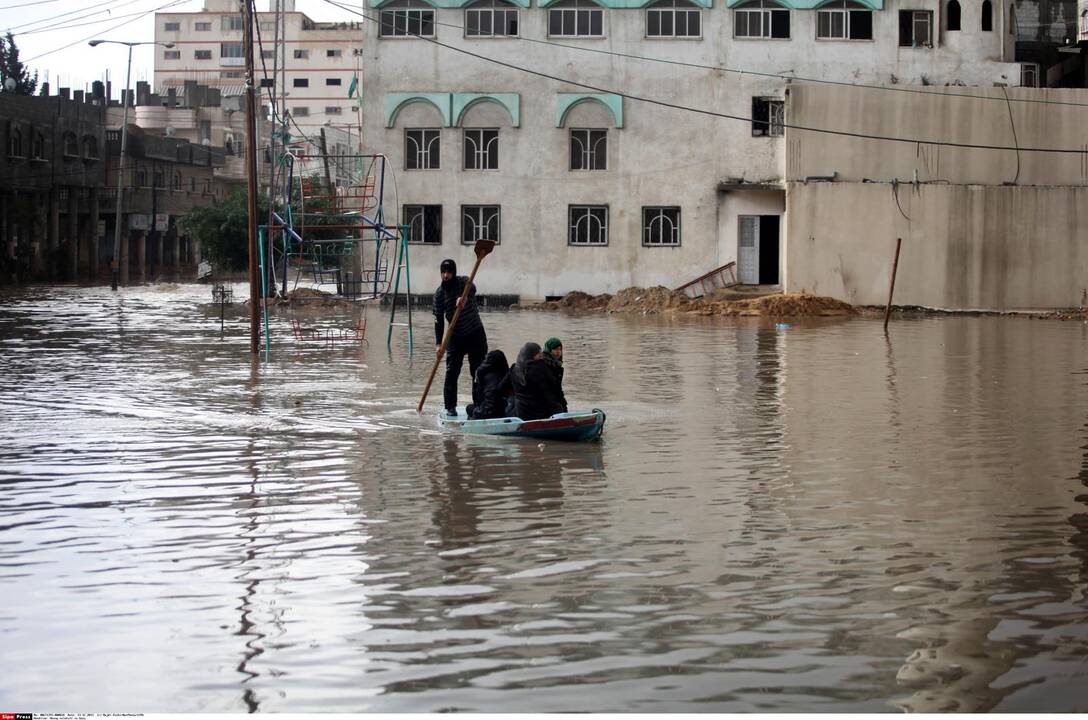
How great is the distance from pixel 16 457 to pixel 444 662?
7.65 meters

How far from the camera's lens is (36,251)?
6675cm

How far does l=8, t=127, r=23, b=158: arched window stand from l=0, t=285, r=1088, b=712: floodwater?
48.8 metres

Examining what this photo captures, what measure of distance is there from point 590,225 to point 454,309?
30.7 m

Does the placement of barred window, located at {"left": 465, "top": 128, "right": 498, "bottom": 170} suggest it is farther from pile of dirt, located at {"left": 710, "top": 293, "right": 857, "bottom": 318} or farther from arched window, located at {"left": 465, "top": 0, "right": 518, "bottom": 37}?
pile of dirt, located at {"left": 710, "top": 293, "right": 857, "bottom": 318}

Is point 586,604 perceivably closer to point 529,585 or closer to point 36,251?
point 529,585

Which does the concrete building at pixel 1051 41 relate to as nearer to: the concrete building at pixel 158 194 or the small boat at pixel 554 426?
the concrete building at pixel 158 194

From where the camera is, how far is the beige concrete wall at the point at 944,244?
43.2m

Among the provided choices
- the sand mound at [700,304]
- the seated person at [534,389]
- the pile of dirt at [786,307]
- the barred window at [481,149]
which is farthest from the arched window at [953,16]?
the seated person at [534,389]

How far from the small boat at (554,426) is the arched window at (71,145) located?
60.5 meters

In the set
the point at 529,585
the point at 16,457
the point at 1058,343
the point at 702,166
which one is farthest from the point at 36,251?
the point at 529,585

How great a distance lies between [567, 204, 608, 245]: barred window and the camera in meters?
46.5

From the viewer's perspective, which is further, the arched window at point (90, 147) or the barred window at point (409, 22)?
the arched window at point (90, 147)

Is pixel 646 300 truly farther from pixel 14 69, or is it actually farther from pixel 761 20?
pixel 14 69

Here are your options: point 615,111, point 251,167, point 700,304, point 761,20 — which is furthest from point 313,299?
point 761,20
